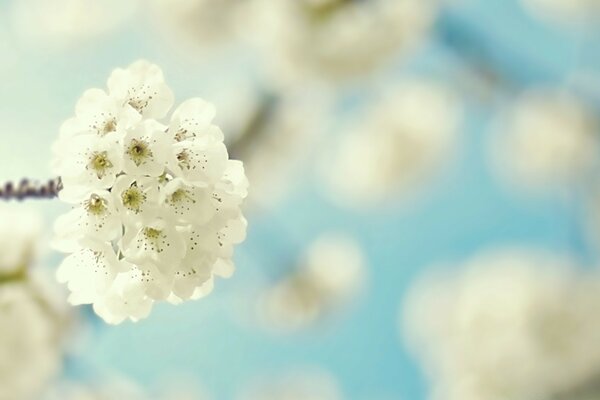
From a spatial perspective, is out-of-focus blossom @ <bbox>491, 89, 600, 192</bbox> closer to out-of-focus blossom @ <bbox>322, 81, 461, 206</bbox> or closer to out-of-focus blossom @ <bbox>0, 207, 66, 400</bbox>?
out-of-focus blossom @ <bbox>322, 81, 461, 206</bbox>

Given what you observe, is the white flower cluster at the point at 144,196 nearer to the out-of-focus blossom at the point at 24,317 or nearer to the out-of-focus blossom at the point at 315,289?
the out-of-focus blossom at the point at 24,317

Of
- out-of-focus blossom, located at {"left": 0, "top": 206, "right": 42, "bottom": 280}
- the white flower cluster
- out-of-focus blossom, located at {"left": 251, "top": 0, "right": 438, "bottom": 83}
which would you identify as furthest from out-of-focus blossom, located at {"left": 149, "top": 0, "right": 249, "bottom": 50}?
the white flower cluster

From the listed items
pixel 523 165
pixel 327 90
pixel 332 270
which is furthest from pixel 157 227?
pixel 523 165

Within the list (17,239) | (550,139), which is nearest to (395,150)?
(550,139)

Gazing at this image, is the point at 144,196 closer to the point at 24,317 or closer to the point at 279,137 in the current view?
the point at 24,317

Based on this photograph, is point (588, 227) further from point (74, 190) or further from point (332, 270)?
point (74, 190)
